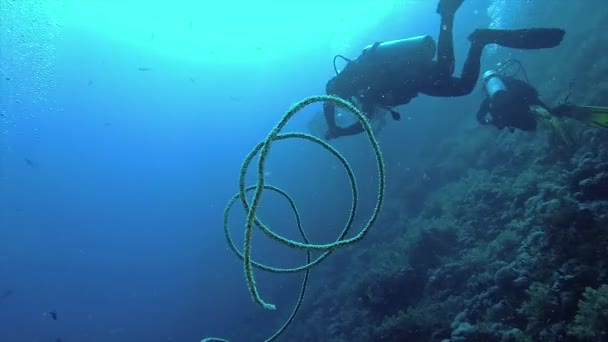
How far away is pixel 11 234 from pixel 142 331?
Answer: 160 ft

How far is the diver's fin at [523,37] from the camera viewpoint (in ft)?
19.8

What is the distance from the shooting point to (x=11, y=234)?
6925 centimetres

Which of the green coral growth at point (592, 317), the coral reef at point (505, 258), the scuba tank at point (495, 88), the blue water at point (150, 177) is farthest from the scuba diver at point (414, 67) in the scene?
the blue water at point (150, 177)

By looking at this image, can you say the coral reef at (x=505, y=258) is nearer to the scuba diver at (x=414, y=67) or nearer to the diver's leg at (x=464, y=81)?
the diver's leg at (x=464, y=81)

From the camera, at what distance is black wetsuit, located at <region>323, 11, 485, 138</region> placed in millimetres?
6098

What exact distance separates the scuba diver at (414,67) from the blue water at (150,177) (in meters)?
17.6

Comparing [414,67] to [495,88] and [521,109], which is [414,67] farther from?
[521,109]

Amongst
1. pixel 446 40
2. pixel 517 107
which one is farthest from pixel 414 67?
pixel 517 107

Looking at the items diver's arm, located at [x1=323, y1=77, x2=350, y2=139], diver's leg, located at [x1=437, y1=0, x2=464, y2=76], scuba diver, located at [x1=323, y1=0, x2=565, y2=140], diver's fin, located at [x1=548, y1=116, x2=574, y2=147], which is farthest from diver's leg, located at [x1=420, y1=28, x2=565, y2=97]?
diver's arm, located at [x1=323, y1=77, x2=350, y2=139]

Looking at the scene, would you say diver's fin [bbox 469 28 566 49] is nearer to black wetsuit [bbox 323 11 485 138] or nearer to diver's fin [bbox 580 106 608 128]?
black wetsuit [bbox 323 11 485 138]

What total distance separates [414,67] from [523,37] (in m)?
1.98

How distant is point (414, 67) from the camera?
19.7ft

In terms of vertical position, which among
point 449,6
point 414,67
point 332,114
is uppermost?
point 449,6

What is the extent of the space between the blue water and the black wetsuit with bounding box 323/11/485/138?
17.5 m
